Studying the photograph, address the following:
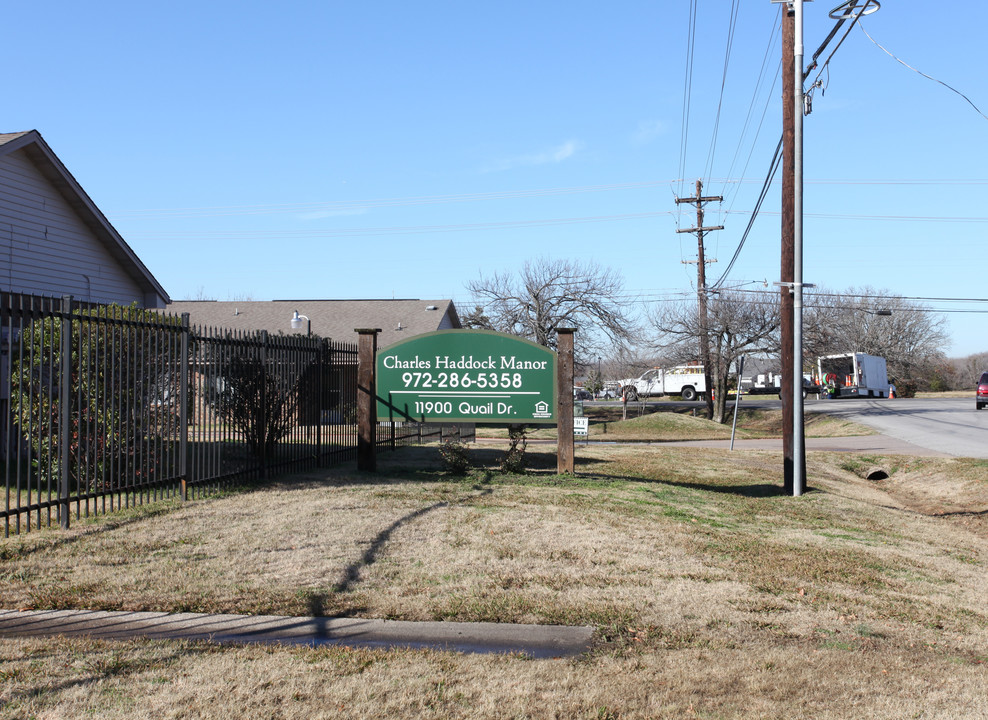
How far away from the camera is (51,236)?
15.1m

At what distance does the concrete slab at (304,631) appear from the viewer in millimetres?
5066

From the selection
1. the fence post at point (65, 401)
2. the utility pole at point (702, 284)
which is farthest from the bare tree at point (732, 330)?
the fence post at point (65, 401)

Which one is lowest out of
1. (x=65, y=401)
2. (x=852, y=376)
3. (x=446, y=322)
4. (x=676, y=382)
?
(x=65, y=401)

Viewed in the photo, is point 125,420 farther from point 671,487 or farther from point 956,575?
point 956,575

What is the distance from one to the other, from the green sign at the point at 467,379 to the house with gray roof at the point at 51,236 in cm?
686

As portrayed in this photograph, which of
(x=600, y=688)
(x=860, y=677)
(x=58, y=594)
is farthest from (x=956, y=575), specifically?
(x=58, y=594)

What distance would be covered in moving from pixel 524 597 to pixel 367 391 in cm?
731

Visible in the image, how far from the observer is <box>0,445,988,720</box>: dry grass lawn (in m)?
4.21

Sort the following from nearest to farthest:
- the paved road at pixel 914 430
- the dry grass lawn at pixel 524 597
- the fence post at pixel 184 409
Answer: the dry grass lawn at pixel 524 597 < the fence post at pixel 184 409 < the paved road at pixel 914 430

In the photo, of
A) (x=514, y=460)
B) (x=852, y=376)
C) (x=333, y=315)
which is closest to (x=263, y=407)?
(x=514, y=460)

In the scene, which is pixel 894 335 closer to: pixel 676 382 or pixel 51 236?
pixel 676 382

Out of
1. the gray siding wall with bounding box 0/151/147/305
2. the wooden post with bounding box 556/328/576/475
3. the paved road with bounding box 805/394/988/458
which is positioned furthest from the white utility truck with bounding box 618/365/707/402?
the wooden post with bounding box 556/328/576/475

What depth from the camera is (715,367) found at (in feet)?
127

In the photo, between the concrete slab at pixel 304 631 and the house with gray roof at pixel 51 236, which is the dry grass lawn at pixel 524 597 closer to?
the concrete slab at pixel 304 631
